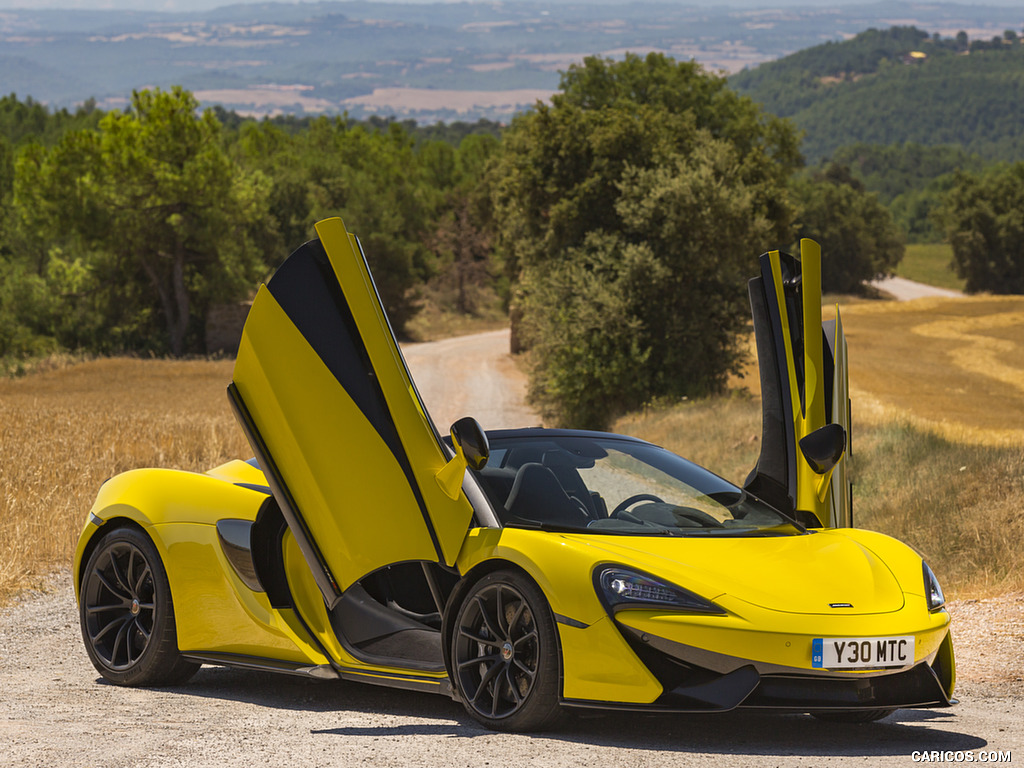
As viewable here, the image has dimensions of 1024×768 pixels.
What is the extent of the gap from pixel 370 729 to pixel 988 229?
89.8 m

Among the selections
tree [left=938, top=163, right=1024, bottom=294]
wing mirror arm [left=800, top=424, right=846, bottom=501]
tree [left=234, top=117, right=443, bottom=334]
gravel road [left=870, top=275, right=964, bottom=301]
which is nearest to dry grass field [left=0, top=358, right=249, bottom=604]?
wing mirror arm [left=800, top=424, right=846, bottom=501]

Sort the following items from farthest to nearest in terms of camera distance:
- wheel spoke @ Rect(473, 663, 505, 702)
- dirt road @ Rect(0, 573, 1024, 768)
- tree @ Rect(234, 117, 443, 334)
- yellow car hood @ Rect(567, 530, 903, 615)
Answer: tree @ Rect(234, 117, 443, 334) < wheel spoke @ Rect(473, 663, 505, 702) < yellow car hood @ Rect(567, 530, 903, 615) < dirt road @ Rect(0, 573, 1024, 768)

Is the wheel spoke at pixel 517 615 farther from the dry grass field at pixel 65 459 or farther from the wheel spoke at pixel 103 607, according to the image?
the dry grass field at pixel 65 459

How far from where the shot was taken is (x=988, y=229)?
280 ft

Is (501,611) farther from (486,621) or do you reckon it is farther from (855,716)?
(855,716)

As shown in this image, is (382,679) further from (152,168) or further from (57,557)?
(152,168)

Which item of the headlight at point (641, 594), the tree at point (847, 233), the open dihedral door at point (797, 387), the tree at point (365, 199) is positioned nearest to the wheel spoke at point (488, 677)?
the headlight at point (641, 594)

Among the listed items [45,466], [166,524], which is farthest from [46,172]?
[166,524]

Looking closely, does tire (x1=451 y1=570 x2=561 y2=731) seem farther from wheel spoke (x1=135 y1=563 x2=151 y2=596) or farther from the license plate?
wheel spoke (x1=135 y1=563 x2=151 y2=596)

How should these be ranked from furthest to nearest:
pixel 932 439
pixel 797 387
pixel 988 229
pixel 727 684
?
pixel 988 229 < pixel 932 439 < pixel 797 387 < pixel 727 684

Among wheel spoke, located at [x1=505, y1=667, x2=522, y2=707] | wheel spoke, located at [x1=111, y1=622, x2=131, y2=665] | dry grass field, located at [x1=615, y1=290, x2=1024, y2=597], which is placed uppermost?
wheel spoke, located at [x1=505, y1=667, x2=522, y2=707]

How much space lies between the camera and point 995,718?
217 inches

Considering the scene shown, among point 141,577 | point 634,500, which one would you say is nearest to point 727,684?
point 634,500

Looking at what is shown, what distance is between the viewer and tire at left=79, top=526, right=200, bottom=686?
604 centimetres
